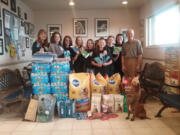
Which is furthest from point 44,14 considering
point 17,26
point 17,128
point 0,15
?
point 17,128

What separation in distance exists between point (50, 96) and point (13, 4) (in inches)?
105

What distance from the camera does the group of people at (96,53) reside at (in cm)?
316

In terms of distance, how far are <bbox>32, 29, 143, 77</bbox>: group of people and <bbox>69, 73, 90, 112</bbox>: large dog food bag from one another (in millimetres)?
507

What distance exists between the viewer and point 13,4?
12.7 feet

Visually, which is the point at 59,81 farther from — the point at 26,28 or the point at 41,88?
the point at 26,28

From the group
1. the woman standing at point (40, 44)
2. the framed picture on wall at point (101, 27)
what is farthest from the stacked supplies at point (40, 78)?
the framed picture on wall at point (101, 27)

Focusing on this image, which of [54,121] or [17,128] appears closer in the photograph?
[17,128]

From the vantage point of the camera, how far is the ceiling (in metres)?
4.43

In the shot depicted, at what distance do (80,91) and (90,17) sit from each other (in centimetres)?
331

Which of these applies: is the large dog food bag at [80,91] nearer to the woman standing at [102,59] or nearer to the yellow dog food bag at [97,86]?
the yellow dog food bag at [97,86]

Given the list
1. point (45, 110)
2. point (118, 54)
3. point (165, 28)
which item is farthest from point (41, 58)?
point (165, 28)

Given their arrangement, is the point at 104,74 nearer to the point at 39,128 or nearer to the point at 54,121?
the point at 54,121

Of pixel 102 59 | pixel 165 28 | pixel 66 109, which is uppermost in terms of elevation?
pixel 165 28

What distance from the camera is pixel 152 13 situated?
169 inches
